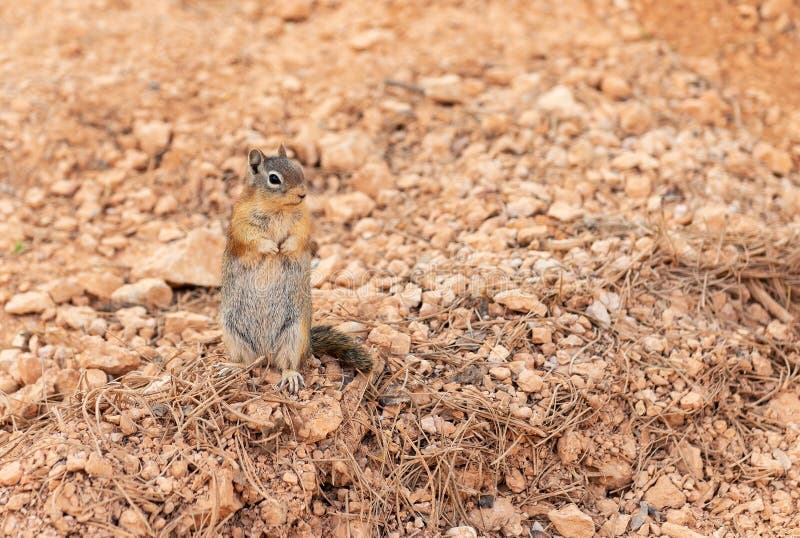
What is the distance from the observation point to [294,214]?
3.89 m

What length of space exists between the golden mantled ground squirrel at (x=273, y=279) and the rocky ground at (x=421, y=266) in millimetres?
131

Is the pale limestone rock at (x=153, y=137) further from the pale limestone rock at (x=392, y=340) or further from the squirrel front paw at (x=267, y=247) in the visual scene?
the pale limestone rock at (x=392, y=340)

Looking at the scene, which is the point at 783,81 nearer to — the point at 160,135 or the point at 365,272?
the point at 365,272

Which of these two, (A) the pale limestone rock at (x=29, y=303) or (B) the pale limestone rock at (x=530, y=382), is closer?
(B) the pale limestone rock at (x=530, y=382)

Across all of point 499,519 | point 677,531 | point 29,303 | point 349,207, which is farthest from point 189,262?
point 677,531

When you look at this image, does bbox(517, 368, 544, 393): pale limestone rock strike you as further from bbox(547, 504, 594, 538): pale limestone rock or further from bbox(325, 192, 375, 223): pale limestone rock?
bbox(325, 192, 375, 223): pale limestone rock

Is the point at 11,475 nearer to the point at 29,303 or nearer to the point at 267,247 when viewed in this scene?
the point at 267,247

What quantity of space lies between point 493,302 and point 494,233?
736 millimetres

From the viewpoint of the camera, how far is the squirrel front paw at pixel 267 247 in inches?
149

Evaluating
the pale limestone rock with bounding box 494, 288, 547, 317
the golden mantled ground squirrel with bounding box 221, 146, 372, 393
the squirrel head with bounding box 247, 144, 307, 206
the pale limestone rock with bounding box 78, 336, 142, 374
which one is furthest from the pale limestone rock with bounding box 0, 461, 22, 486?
the pale limestone rock with bounding box 494, 288, 547, 317

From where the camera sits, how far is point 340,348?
3955 mm

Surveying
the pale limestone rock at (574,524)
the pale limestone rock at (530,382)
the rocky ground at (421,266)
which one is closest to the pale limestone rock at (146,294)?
the rocky ground at (421,266)

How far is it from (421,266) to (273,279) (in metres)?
1.31

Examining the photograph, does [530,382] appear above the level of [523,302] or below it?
below
